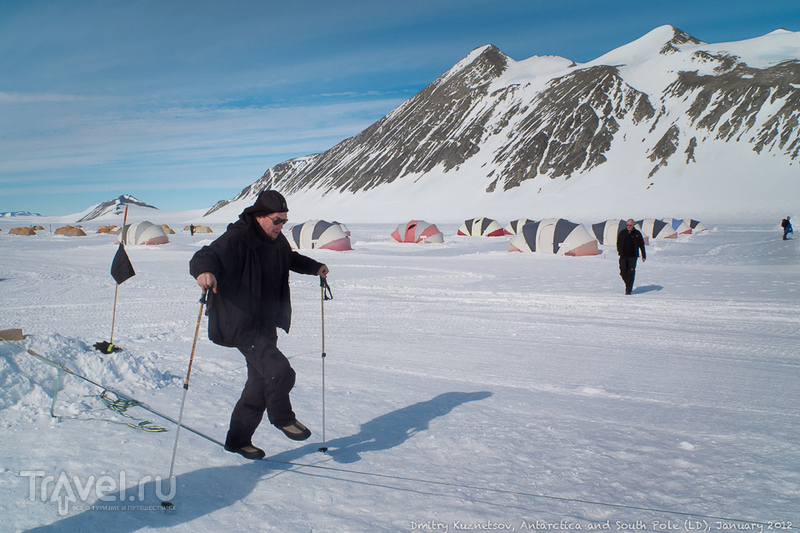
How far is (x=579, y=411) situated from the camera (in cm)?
497

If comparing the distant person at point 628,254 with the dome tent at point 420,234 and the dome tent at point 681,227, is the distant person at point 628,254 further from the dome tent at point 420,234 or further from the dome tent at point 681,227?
the dome tent at point 681,227

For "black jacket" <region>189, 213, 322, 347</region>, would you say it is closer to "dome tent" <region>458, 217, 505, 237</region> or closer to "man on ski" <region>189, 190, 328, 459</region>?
"man on ski" <region>189, 190, 328, 459</region>

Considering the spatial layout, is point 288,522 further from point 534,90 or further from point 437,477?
point 534,90

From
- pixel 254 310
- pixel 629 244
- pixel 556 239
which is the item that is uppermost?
pixel 556 239

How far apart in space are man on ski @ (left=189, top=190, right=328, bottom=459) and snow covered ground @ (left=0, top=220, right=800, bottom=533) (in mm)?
299

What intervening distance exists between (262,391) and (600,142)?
108 metres

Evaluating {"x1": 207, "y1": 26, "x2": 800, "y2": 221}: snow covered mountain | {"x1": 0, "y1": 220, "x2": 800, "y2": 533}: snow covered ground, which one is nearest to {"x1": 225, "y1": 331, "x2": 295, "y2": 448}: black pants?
{"x1": 0, "y1": 220, "x2": 800, "y2": 533}: snow covered ground

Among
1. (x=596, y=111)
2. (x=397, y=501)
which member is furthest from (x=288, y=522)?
(x=596, y=111)

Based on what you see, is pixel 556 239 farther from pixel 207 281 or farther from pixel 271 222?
pixel 207 281

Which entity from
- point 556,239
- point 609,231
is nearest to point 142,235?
point 556,239

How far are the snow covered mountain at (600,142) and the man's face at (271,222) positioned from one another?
76.9 m

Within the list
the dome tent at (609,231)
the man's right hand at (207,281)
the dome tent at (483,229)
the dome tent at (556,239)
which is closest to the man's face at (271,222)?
the man's right hand at (207,281)

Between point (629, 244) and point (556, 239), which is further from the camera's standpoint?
point (556, 239)

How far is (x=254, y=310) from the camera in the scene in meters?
3.62
